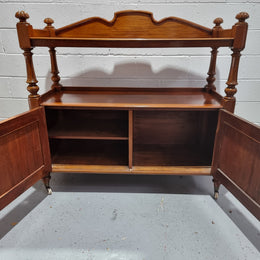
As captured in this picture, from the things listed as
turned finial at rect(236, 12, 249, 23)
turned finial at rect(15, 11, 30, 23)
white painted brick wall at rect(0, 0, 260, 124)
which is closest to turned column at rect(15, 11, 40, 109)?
turned finial at rect(15, 11, 30, 23)

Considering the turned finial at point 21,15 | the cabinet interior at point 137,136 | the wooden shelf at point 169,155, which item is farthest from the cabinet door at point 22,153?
the wooden shelf at point 169,155

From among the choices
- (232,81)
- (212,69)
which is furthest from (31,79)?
(212,69)

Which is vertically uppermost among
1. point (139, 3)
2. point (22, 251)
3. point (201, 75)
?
point (139, 3)

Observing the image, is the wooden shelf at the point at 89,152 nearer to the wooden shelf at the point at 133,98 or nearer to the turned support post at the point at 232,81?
the wooden shelf at the point at 133,98

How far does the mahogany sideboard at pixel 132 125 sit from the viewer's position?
1050 millimetres

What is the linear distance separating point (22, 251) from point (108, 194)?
56 cm

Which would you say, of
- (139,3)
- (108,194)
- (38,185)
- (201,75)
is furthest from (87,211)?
(139,3)

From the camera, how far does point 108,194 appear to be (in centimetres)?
139

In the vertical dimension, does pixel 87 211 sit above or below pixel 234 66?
below

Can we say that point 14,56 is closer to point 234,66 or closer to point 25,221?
point 25,221

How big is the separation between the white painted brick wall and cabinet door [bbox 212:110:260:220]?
2.50 feet

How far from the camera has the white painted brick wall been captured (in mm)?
1639

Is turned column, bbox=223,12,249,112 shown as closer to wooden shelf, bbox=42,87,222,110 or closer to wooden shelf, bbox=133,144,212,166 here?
wooden shelf, bbox=42,87,222,110

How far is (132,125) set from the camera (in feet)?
4.09
